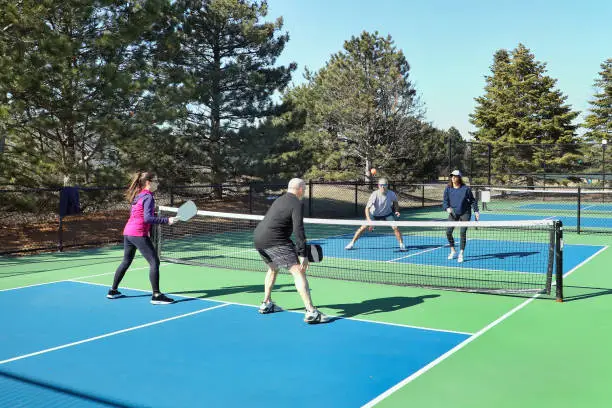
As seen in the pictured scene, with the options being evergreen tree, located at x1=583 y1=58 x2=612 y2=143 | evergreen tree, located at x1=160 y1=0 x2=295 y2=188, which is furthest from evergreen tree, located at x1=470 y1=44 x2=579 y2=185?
evergreen tree, located at x1=160 y1=0 x2=295 y2=188

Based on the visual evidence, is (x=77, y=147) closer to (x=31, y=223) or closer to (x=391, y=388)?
(x=31, y=223)

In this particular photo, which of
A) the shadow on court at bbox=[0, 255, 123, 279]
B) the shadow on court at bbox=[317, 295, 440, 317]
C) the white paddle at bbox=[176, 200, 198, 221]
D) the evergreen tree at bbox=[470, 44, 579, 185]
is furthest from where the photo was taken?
the evergreen tree at bbox=[470, 44, 579, 185]

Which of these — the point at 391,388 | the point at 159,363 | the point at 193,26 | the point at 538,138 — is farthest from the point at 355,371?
the point at 538,138

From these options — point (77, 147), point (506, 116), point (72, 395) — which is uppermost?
point (506, 116)

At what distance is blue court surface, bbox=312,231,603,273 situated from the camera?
12438 millimetres

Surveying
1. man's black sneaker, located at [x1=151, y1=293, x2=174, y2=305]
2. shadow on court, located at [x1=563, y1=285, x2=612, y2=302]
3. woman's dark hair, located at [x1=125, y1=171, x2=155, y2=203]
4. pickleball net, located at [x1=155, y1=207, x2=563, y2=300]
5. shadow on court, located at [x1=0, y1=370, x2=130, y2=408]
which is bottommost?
shadow on court, located at [x1=0, y1=370, x2=130, y2=408]

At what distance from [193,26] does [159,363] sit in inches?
926

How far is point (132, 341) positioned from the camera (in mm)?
7008

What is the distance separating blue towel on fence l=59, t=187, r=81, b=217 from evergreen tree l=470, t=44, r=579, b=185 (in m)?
31.6

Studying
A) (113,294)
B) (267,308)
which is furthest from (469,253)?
(113,294)

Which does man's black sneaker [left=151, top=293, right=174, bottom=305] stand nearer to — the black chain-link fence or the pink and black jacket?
the pink and black jacket

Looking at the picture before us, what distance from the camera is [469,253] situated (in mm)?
14195

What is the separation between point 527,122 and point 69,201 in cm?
3515

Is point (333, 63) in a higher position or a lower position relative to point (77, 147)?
higher
